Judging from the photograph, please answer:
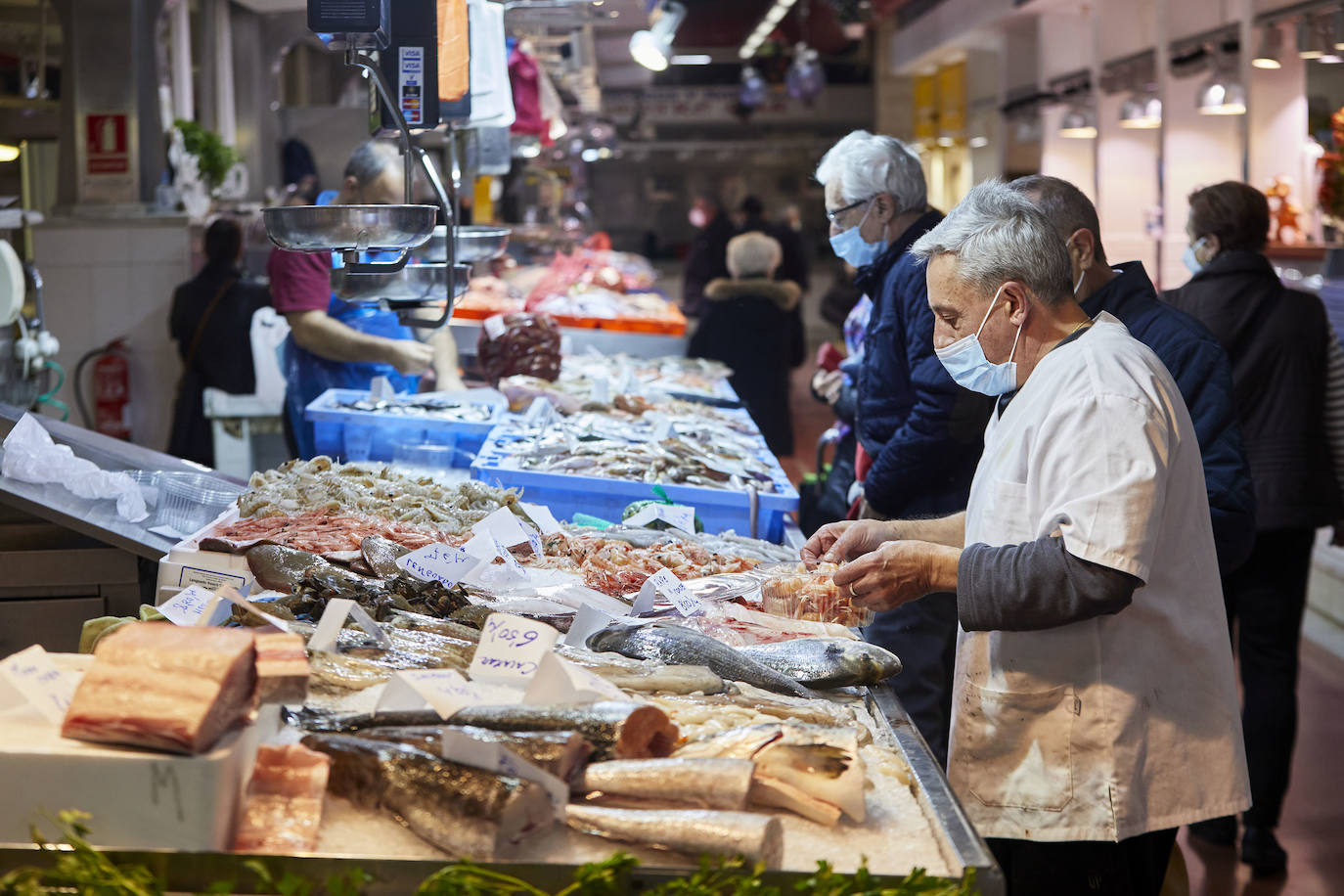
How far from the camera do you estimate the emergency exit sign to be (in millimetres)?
7875

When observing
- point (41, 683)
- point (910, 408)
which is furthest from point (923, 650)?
point (41, 683)

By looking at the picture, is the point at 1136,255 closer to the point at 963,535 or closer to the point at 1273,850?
the point at 1273,850

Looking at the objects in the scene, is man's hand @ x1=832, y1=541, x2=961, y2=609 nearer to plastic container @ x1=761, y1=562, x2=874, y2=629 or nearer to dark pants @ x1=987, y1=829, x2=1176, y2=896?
plastic container @ x1=761, y1=562, x2=874, y2=629

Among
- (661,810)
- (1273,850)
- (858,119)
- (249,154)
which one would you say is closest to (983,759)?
(661,810)

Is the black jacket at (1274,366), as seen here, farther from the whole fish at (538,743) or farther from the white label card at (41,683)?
the white label card at (41,683)

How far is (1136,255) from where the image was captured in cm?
1274

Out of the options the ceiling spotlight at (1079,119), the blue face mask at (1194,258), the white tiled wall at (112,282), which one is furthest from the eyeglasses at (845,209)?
the ceiling spotlight at (1079,119)

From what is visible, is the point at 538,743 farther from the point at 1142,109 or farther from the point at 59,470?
the point at 1142,109

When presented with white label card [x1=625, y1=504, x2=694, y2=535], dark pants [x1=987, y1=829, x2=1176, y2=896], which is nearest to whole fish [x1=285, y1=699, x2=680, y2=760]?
dark pants [x1=987, y1=829, x2=1176, y2=896]

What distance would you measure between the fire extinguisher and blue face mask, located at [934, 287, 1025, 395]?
6.70 metres

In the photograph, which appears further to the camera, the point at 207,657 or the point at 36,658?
the point at 36,658

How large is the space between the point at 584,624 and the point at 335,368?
303 centimetres

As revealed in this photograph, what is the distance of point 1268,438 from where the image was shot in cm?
420

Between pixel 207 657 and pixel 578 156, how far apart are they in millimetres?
12633
